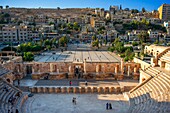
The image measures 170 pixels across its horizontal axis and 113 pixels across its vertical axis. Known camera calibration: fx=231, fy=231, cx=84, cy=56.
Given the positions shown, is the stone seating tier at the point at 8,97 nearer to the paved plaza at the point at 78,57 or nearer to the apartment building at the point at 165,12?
the paved plaza at the point at 78,57

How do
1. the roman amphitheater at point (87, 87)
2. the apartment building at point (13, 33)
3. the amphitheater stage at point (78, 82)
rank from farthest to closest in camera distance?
the apartment building at point (13, 33) < the amphitheater stage at point (78, 82) < the roman amphitheater at point (87, 87)

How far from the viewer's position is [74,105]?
2298 cm

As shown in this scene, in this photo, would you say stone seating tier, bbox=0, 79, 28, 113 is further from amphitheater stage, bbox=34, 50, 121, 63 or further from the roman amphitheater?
amphitheater stage, bbox=34, 50, 121, 63

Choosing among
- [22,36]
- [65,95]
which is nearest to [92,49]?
[22,36]

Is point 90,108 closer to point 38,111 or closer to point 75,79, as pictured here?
point 38,111

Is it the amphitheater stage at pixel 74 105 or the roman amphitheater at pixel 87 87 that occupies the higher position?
the roman amphitheater at pixel 87 87

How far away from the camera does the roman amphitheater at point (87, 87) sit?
21.4m

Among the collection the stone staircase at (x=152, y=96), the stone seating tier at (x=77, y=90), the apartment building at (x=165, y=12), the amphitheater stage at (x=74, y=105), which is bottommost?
the amphitheater stage at (x=74, y=105)

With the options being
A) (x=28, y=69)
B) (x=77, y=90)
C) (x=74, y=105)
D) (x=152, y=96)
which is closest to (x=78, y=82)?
(x=77, y=90)

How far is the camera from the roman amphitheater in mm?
21391

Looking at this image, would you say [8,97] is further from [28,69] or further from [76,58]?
[76,58]

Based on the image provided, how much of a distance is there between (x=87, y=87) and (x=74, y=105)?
15.8ft

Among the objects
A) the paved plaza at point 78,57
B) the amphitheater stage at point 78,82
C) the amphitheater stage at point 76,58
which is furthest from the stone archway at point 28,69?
the paved plaza at point 78,57

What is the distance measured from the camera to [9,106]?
20391 mm
